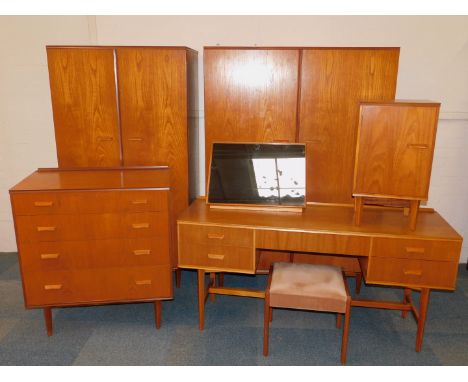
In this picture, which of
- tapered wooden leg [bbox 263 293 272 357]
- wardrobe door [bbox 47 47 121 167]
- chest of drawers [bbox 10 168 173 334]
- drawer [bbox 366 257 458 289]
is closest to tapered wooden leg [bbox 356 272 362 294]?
drawer [bbox 366 257 458 289]

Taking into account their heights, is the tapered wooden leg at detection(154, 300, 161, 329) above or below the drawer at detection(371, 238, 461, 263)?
below

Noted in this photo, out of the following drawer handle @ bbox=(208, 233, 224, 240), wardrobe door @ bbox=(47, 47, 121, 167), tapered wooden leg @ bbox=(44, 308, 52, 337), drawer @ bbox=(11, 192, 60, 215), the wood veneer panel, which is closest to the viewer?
the wood veneer panel

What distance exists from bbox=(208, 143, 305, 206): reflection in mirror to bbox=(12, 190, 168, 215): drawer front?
0.41 metres

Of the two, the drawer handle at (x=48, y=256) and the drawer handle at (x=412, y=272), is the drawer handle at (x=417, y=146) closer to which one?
the drawer handle at (x=412, y=272)

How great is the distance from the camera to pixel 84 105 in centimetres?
287

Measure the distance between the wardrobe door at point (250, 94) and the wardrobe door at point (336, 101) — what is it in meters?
0.10

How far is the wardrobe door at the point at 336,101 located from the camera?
2684mm

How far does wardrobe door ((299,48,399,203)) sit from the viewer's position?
8.81ft

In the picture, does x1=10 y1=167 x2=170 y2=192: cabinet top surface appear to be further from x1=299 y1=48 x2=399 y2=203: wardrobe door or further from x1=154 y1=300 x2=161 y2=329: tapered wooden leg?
x1=299 y1=48 x2=399 y2=203: wardrobe door

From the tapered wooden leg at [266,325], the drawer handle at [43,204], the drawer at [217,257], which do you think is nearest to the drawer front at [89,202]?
the drawer handle at [43,204]

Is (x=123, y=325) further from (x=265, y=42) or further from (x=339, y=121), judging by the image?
(x=265, y=42)

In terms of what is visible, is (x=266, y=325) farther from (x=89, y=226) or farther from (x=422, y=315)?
(x=89, y=226)

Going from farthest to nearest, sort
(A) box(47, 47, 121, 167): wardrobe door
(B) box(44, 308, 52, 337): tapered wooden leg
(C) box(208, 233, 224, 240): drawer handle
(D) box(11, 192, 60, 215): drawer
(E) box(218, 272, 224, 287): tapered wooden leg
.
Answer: (E) box(218, 272, 224, 287): tapered wooden leg, (A) box(47, 47, 121, 167): wardrobe door, (B) box(44, 308, 52, 337): tapered wooden leg, (C) box(208, 233, 224, 240): drawer handle, (D) box(11, 192, 60, 215): drawer
